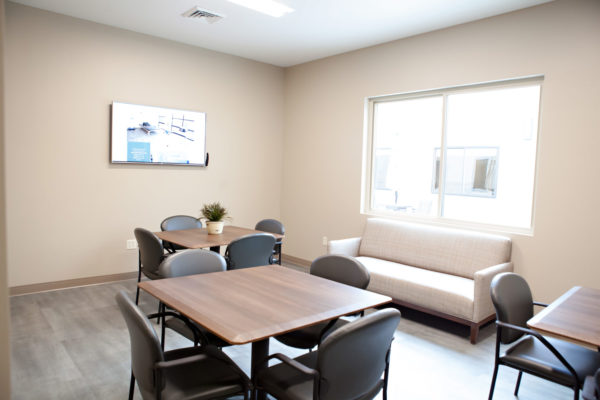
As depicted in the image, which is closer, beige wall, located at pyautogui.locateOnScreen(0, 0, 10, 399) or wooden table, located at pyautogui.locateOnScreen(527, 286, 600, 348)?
beige wall, located at pyautogui.locateOnScreen(0, 0, 10, 399)

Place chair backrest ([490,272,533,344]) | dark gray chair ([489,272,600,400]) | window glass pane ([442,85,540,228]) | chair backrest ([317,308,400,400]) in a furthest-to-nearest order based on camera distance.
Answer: window glass pane ([442,85,540,228]) → chair backrest ([490,272,533,344]) → dark gray chair ([489,272,600,400]) → chair backrest ([317,308,400,400])

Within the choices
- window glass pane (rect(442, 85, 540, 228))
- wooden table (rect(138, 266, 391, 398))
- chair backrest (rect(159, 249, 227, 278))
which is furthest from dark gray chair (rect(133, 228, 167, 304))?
window glass pane (rect(442, 85, 540, 228))

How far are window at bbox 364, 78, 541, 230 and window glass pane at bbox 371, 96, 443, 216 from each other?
0.04ft

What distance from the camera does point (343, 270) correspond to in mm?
2711

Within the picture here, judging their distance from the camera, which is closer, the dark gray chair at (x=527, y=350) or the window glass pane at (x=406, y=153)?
the dark gray chair at (x=527, y=350)

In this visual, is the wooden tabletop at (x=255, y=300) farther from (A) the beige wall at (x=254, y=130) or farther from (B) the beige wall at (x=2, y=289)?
(A) the beige wall at (x=254, y=130)

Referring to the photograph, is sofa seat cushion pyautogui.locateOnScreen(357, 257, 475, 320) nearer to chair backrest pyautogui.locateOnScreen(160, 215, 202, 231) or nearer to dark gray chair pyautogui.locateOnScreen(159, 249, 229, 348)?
dark gray chair pyautogui.locateOnScreen(159, 249, 229, 348)

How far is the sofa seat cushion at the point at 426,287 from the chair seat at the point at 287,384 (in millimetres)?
1802

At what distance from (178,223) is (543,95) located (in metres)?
3.82

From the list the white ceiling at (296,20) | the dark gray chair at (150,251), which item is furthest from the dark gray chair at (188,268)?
the white ceiling at (296,20)

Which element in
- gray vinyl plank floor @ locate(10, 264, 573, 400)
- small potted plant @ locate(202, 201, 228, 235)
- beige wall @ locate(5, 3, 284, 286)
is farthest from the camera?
beige wall @ locate(5, 3, 284, 286)

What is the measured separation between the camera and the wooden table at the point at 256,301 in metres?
1.73

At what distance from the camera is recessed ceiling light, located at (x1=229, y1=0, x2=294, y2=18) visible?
12.4ft

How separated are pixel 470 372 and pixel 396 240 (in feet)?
6.08
